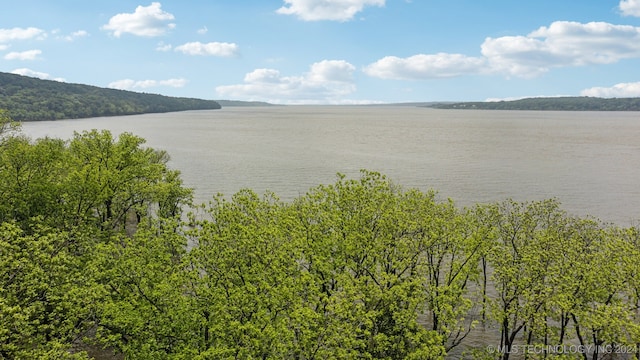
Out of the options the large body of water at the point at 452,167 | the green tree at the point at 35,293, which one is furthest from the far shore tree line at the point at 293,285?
the large body of water at the point at 452,167

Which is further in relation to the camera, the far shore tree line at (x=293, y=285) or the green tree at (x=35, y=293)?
the far shore tree line at (x=293, y=285)

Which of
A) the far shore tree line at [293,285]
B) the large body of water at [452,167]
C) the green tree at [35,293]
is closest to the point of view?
the green tree at [35,293]

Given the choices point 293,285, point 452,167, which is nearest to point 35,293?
point 293,285

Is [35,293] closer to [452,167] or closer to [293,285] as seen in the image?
[293,285]

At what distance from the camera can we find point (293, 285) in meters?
23.5

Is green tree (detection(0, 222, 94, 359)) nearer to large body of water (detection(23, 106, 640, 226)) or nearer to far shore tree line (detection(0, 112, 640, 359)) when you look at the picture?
far shore tree line (detection(0, 112, 640, 359))

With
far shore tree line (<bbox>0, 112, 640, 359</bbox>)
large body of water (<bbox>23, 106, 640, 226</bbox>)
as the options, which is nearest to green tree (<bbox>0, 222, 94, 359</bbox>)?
far shore tree line (<bbox>0, 112, 640, 359</bbox>)

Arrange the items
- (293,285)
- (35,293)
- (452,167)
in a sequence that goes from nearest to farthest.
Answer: (35,293) → (293,285) → (452,167)

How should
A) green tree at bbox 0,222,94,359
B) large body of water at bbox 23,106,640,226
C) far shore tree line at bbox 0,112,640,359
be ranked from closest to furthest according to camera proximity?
1. green tree at bbox 0,222,94,359
2. far shore tree line at bbox 0,112,640,359
3. large body of water at bbox 23,106,640,226

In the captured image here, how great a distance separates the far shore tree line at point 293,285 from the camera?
71.8ft

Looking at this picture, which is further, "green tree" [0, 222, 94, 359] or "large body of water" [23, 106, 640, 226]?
"large body of water" [23, 106, 640, 226]

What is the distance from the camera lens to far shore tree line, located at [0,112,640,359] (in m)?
21.9

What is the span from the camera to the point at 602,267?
2625 centimetres

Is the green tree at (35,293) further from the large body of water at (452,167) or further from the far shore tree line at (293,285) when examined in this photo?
the large body of water at (452,167)
